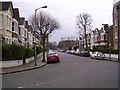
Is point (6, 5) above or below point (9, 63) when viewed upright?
above

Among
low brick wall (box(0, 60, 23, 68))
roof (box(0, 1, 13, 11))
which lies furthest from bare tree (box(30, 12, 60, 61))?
low brick wall (box(0, 60, 23, 68))

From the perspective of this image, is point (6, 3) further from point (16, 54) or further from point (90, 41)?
point (90, 41)

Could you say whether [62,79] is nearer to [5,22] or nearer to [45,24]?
[5,22]

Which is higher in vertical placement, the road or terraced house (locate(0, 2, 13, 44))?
terraced house (locate(0, 2, 13, 44))

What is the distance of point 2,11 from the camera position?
4012cm

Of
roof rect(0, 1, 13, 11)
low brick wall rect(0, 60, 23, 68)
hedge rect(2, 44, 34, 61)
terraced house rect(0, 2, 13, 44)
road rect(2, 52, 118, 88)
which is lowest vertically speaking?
road rect(2, 52, 118, 88)

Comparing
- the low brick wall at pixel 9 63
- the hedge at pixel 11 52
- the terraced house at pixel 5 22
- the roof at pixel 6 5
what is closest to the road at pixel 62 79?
the low brick wall at pixel 9 63

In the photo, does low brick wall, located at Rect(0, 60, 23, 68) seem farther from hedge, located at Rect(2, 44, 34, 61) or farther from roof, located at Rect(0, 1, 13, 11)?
roof, located at Rect(0, 1, 13, 11)

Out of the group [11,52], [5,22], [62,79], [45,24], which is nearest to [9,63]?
[11,52]

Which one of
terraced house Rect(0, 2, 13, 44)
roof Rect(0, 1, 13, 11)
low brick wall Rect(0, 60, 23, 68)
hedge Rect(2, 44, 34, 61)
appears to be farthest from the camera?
roof Rect(0, 1, 13, 11)

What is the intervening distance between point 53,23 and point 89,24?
3160cm

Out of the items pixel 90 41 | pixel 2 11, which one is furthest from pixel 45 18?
pixel 90 41

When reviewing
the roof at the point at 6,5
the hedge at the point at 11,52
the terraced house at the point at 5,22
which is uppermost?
the roof at the point at 6,5

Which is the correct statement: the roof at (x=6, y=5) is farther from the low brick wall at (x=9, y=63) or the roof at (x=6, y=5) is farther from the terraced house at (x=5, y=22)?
the low brick wall at (x=9, y=63)
